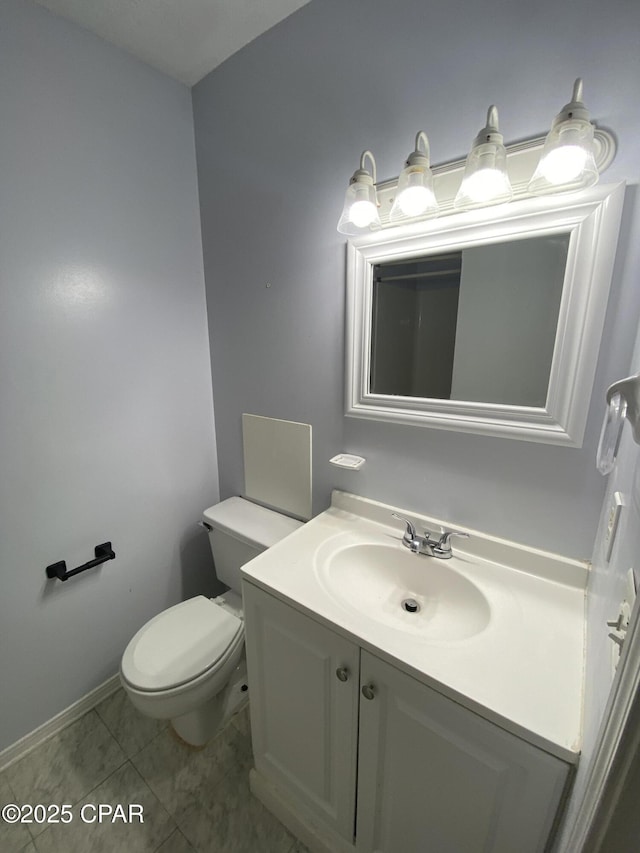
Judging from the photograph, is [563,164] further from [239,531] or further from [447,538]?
[239,531]

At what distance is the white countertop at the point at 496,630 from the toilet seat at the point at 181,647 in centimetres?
52

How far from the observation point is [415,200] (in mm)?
893

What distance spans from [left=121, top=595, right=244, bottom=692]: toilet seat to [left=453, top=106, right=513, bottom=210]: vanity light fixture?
5.15 feet

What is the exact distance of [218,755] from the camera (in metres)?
1.30

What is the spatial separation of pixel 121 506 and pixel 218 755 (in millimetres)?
1016

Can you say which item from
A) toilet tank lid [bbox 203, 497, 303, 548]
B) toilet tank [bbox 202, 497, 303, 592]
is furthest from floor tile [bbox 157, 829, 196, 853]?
toilet tank lid [bbox 203, 497, 303, 548]

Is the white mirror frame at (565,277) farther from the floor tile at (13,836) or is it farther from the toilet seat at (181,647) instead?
the floor tile at (13,836)

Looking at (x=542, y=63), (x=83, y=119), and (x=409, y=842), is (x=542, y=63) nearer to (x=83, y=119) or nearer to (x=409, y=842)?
(x=83, y=119)

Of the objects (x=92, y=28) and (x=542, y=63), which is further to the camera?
(x=92, y=28)

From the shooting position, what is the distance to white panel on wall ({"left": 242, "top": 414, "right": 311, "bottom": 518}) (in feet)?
4.61

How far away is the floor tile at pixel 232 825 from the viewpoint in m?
1.06

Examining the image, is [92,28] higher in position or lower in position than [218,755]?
higher

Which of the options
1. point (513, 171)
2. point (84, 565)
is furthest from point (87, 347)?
point (513, 171)

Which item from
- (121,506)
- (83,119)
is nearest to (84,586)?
(121,506)
